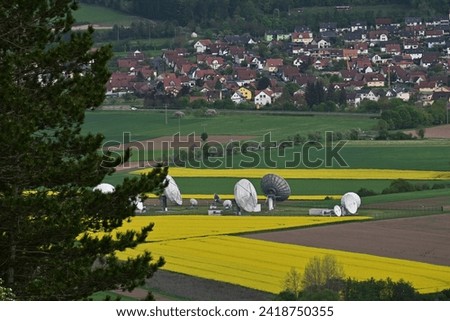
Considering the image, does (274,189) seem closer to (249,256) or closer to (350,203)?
(350,203)

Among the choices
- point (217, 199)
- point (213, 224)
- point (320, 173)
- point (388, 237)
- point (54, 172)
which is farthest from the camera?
point (320, 173)

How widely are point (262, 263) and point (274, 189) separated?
11677mm

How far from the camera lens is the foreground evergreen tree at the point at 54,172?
16.2 metres

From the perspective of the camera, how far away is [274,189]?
139 feet

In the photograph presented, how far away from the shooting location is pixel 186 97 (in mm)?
81312

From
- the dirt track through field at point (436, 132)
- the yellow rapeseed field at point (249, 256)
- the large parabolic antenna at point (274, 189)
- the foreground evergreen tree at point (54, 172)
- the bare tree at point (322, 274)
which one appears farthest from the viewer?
the dirt track through field at point (436, 132)

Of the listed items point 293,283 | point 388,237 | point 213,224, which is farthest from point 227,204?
point 293,283

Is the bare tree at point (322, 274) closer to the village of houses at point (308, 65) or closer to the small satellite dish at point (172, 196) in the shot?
the small satellite dish at point (172, 196)

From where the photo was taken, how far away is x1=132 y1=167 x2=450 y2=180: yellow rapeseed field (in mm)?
47969

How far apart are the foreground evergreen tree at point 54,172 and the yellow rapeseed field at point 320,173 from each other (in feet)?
98.3

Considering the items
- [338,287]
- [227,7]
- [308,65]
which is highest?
[338,287]

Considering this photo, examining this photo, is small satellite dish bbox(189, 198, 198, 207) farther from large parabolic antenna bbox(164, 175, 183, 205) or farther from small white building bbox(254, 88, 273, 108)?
small white building bbox(254, 88, 273, 108)

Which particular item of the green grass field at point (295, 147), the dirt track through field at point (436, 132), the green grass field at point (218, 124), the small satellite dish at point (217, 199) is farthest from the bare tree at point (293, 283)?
the green grass field at point (218, 124)

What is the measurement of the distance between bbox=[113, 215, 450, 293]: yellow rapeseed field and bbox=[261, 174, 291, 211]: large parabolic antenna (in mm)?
2709
